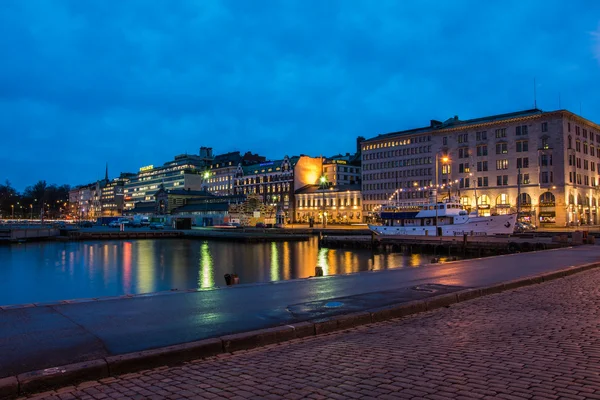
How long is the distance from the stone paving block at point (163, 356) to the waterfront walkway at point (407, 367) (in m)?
0.20

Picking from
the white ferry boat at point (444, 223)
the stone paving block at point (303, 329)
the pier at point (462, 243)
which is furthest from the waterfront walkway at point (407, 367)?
the white ferry boat at point (444, 223)

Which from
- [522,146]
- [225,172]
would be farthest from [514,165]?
[225,172]

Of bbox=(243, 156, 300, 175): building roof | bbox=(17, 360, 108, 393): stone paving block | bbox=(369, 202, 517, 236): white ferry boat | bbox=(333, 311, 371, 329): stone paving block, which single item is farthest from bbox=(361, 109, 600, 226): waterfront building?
bbox=(17, 360, 108, 393): stone paving block

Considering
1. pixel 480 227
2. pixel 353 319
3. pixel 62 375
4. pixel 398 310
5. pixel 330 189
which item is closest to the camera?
pixel 62 375

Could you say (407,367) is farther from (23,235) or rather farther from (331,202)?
(331,202)

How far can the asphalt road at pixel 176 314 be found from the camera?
28.2ft

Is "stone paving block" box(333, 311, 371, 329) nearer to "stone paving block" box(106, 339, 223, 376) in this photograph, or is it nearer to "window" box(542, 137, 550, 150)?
"stone paving block" box(106, 339, 223, 376)

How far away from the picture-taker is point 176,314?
11.8 metres

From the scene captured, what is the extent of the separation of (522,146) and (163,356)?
10882 cm

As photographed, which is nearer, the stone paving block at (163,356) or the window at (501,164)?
the stone paving block at (163,356)

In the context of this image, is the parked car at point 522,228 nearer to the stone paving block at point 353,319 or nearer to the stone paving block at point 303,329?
the stone paving block at point 353,319

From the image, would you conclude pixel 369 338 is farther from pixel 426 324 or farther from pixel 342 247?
pixel 342 247

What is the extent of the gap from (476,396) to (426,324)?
5041mm

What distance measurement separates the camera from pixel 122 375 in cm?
773
